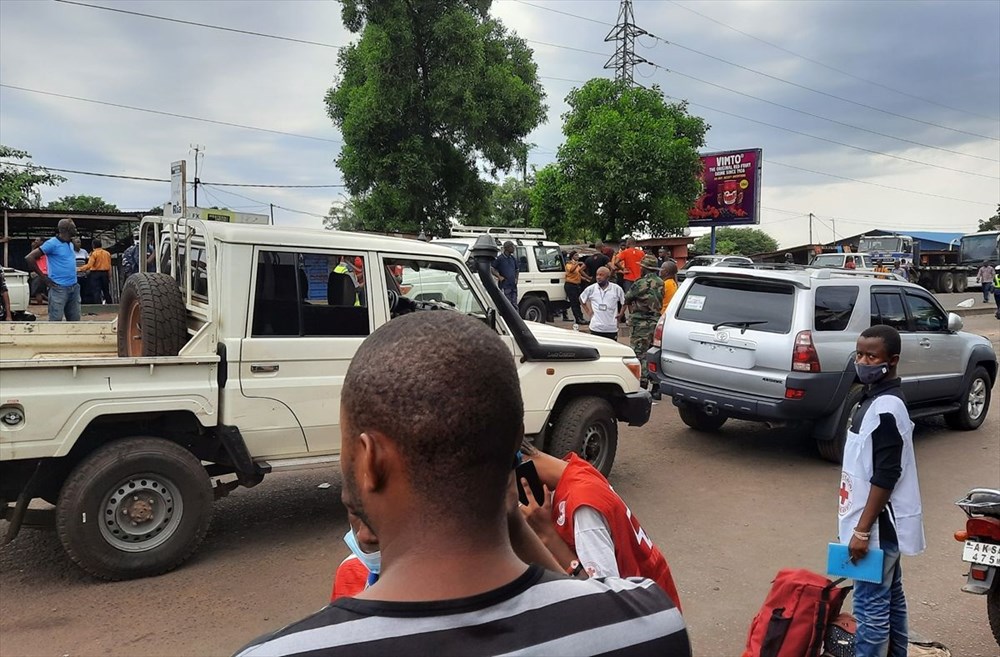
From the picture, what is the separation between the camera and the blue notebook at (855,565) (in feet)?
10.8

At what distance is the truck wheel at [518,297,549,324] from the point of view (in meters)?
16.8

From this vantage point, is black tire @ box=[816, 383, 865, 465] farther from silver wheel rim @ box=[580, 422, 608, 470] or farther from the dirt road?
silver wheel rim @ box=[580, 422, 608, 470]

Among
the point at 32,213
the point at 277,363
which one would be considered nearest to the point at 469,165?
the point at 32,213

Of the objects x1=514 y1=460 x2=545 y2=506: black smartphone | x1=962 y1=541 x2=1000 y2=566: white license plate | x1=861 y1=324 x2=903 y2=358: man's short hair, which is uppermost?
x1=861 y1=324 x2=903 y2=358: man's short hair

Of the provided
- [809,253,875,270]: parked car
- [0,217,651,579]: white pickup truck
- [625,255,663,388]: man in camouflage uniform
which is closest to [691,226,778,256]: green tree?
[809,253,875,270]: parked car

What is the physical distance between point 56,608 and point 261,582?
106cm

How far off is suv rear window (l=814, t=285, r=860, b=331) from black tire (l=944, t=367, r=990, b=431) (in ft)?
7.92

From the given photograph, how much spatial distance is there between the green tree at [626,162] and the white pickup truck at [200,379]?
20956mm

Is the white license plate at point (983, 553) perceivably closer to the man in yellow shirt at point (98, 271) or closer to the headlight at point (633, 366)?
the headlight at point (633, 366)

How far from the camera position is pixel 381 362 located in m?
1.10

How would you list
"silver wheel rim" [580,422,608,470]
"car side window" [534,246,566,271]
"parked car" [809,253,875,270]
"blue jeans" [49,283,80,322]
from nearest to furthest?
1. "silver wheel rim" [580,422,608,470]
2. "blue jeans" [49,283,80,322]
3. "car side window" [534,246,566,271]
4. "parked car" [809,253,875,270]

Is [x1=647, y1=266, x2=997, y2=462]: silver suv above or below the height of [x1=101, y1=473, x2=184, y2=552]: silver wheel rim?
above

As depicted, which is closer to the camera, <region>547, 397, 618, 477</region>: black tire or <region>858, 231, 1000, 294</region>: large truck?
<region>547, 397, 618, 477</region>: black tire

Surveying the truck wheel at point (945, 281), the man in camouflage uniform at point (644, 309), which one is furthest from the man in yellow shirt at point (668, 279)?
the truck wheel at point (945, 281)
